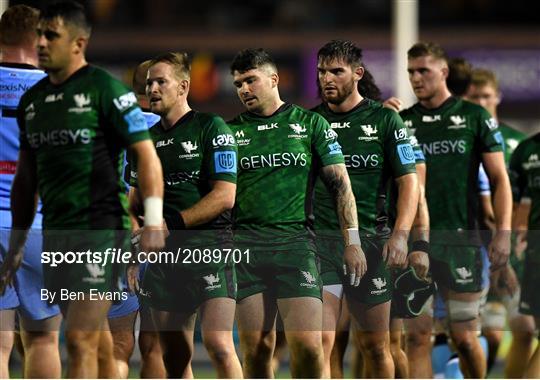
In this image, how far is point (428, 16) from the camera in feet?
83.2

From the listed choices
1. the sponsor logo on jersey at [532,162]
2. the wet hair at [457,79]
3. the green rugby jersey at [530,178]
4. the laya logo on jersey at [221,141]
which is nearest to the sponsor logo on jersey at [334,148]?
the laya logo on jersey at [221,141]

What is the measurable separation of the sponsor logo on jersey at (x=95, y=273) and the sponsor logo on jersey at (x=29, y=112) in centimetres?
91

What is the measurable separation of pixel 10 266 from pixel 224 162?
147 cm

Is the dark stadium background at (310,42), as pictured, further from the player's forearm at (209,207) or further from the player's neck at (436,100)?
the player's forearm at (209,207)

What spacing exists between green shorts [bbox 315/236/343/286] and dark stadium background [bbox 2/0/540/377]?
13760 mm

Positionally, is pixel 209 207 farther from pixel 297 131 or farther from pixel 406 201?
pixel 406 201

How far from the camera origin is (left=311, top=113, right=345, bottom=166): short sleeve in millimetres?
8891

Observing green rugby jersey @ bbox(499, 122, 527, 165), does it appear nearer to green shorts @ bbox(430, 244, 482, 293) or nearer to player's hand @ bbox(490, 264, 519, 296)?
player's hand @ bbox(490, 264, 519, 296)

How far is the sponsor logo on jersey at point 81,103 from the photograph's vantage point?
300 inches

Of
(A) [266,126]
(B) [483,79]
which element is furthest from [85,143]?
(B) [483,79]

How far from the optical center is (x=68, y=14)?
771 cm

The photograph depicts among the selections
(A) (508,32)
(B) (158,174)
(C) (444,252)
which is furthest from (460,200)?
(A) (508,32)

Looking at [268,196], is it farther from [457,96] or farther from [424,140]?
[457,96]

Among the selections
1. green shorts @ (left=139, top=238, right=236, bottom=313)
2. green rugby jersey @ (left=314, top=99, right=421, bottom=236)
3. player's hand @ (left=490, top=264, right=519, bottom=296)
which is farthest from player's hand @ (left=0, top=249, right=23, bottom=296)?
player's hand @ (left=490, top=264, right=519, bottom=296)
